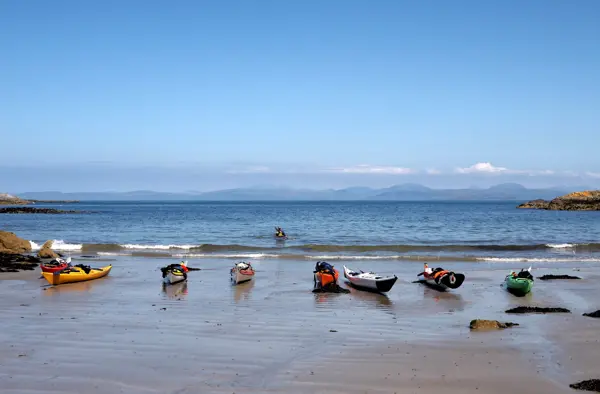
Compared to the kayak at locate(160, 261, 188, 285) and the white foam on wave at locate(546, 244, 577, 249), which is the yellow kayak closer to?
the kayak at locate(160, 261, 188, 285)

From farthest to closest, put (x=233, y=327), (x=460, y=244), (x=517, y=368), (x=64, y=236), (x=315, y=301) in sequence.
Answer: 1. (x=64, y=236)
2. (x=460, y=244)
3. (x=315, y=301)
4. (x=233, y=327)
5. (x=517, y=368)

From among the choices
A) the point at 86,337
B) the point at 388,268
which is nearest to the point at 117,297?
the point at 86,337

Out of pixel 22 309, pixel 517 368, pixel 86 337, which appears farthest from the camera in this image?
pixel 22 309

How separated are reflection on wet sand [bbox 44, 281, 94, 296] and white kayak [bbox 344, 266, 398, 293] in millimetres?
11348

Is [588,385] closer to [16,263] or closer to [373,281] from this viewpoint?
[373,281]

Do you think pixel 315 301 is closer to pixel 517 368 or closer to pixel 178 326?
pixel 178 326

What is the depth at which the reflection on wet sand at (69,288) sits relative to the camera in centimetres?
2278

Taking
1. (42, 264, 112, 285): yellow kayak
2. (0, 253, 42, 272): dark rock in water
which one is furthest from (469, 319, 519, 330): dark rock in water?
(0, 253, 42, 272): dark rock in water

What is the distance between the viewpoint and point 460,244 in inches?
1927

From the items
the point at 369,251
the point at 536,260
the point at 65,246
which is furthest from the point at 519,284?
the point at 65,246

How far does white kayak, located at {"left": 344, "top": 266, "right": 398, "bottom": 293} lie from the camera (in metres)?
22.7

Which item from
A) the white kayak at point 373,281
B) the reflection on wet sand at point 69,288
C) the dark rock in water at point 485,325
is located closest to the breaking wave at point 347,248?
the white kayak at point 373,281

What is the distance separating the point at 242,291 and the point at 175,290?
9.13ft

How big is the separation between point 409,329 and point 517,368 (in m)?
4.21
